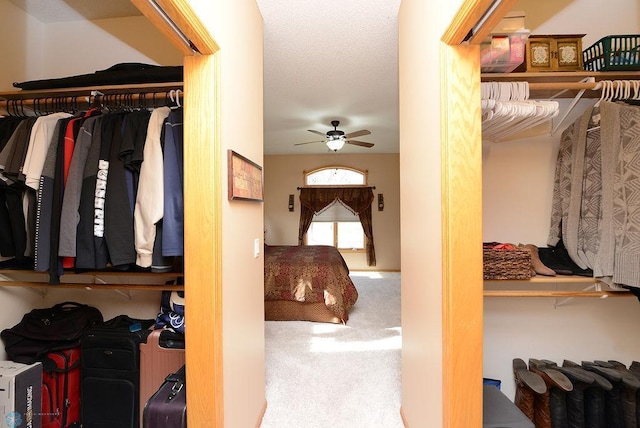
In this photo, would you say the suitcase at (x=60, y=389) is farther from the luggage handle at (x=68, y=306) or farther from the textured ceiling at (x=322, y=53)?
the textured ceiling at (x=322, y=53)

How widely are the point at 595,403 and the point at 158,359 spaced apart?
100 inches

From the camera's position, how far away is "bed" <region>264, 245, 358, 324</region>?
3334 mm

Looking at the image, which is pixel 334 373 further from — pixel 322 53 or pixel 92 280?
pixel 322 53

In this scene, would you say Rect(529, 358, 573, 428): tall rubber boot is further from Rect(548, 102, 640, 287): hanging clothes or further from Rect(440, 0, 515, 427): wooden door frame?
Rect(440, 0, 515, 427): wooden door frame

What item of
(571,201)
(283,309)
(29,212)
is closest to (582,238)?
(571,201)

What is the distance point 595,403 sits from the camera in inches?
65.7

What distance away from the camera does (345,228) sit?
6504 mm

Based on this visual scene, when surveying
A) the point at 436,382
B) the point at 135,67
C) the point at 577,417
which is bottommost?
the point at 577,417

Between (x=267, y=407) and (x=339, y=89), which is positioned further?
(x=339, y=89)

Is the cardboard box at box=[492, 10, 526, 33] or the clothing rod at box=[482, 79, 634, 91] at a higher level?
the cardboard box at box=[492, 10, 526, 33]

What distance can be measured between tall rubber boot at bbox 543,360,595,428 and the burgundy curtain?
459cm

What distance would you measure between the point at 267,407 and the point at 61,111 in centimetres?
233

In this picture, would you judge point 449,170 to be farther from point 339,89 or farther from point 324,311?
point 324,311

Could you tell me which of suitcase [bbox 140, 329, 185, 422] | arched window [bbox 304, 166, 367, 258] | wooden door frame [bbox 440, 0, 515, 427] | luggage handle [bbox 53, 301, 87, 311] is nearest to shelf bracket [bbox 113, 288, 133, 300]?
luggage handle [bbox 53, 301, 87, 311]
